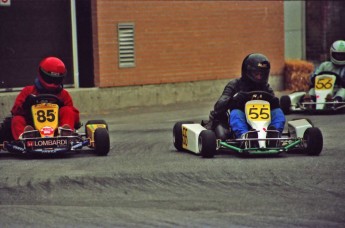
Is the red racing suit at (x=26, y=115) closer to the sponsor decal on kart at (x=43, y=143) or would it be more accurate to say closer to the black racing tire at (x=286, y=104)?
the sponsor decal on kart at (x=43, y=143)

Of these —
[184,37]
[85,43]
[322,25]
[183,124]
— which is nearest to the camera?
[183,124]

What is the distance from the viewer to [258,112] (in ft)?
42.1

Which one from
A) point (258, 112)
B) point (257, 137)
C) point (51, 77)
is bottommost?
point (257, 137)

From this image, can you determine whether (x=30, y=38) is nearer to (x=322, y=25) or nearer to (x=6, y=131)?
(x=6, y=131)

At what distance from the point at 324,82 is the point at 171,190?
8.72 metres

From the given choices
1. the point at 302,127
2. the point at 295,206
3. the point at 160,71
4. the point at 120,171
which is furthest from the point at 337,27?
the point at 295,206

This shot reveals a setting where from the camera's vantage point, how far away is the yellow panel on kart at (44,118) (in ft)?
43.0

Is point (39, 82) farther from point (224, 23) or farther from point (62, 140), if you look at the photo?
point (224, 23)

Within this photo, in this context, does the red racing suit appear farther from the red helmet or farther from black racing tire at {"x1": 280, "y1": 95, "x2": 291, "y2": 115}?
black racing tire at {"x1": 280, "y1": 95, "x2": 291, "y2": 115}

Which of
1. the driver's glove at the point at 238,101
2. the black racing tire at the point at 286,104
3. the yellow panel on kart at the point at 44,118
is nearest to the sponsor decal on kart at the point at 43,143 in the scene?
the yellow panel on kart at the point at 44,118

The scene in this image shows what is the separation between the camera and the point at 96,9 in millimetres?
20781

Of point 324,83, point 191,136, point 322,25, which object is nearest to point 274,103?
point 191,136

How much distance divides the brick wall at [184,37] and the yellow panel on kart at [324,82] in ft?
14.2

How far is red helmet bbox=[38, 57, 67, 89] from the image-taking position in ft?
43.8
